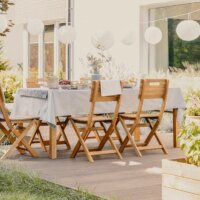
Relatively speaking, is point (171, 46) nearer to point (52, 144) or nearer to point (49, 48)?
point (49, 48)

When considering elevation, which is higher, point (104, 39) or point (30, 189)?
point (104, 39)

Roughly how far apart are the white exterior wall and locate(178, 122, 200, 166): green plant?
7017 millimetres

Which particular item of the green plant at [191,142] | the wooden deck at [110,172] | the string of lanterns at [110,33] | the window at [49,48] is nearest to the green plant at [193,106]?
the string of lanterns at [110,33]

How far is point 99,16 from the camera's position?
45.1ft

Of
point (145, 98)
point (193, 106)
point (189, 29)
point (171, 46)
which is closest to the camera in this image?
point (145, 98)

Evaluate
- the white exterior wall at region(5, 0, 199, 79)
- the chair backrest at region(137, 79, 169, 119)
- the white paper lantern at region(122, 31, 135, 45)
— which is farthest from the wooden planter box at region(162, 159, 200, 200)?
the white exterior wall at region(5, 0, 199, 79)

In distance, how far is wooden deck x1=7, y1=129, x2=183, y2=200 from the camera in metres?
5.71

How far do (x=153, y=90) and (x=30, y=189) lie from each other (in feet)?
8.56

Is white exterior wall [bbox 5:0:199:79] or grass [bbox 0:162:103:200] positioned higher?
white exterior wall [bbox 5:0:199:79]

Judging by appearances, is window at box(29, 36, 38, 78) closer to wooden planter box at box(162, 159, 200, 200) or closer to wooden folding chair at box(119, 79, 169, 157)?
wooden folding chair at box(119, 79, 169, 157)

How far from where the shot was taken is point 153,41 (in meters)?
10.3

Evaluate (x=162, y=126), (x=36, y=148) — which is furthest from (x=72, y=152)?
(x=162, y=126)

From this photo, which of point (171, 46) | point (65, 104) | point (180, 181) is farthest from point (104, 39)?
point (180, 181)

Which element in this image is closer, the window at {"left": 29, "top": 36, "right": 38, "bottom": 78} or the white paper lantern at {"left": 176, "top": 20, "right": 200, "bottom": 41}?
the white paper lantern at {"left": 176, "top": 20, "right": 200, "bottom": 41}
